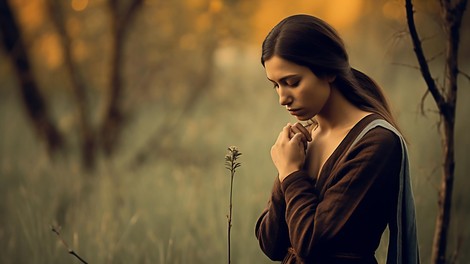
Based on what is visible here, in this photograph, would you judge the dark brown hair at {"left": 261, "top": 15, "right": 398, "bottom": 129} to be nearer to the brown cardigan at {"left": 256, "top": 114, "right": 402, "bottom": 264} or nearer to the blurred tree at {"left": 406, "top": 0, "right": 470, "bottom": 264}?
the brown cardigan at {"left": 256, "top": 114, "right": 402, "bottom": 264}

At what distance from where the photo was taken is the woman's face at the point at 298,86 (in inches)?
61.3

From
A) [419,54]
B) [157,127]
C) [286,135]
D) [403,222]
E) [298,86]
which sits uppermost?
[157,127]

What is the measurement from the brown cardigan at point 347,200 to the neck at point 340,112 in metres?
0.04

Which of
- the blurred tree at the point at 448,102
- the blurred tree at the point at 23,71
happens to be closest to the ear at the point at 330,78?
the blurred tree at the point at 448,102

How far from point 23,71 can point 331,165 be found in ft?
12.3

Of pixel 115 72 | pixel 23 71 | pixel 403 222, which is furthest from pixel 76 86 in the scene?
pixel 403 222

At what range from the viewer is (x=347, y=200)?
1495 millimetres

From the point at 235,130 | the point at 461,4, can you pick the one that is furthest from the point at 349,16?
the point at 461,4

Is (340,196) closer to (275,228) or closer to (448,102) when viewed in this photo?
(275,228)

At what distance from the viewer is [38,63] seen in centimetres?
571

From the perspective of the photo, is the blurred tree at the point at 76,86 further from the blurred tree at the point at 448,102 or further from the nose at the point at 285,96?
the nose at the point at 285,96

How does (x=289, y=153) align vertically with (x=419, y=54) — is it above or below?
below

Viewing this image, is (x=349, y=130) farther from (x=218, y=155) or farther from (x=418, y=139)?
(x=218, y=155)

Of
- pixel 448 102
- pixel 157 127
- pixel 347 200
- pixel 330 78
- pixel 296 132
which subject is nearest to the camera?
pixel 347 200
